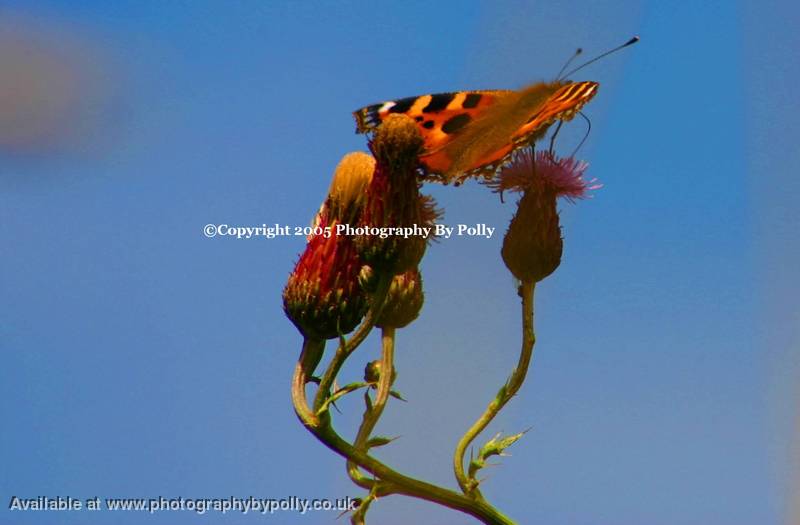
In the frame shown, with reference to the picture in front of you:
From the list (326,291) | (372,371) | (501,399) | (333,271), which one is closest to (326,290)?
(326,291)

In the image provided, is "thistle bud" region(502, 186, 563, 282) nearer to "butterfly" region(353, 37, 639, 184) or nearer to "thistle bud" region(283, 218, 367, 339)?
"butterfly" region(353, 37, 639, 184)

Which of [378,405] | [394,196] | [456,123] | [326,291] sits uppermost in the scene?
[456,123]

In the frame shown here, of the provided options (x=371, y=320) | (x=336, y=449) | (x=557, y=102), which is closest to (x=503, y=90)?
(x=557, y=102)

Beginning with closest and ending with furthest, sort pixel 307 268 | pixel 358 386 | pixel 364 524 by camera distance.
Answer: pixel 364 524 → pixel 358 386 → pixel 307 268

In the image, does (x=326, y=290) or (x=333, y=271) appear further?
(x=333, y=271)

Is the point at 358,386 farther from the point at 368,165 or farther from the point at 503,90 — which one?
the point at 503,90

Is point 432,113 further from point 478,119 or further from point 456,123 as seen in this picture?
point 478,119

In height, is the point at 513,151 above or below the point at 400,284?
above

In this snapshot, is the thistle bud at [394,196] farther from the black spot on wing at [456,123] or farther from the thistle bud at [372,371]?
the thistle bud at [372,371]
